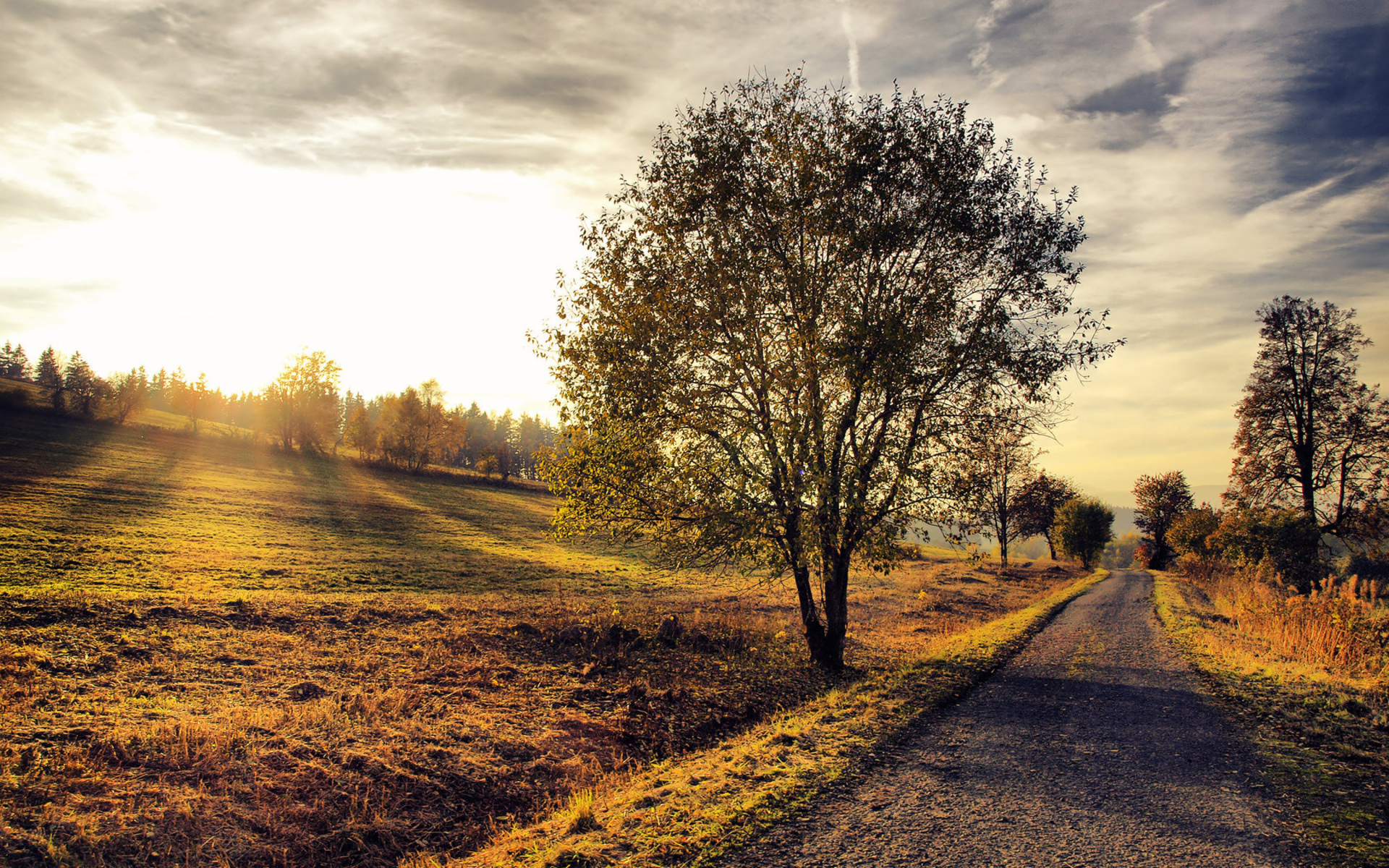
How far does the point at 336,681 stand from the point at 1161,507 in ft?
236

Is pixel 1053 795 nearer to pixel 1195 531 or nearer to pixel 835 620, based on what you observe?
pixel 835 620

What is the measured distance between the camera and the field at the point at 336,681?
23.3 feet

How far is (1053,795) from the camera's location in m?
6.10

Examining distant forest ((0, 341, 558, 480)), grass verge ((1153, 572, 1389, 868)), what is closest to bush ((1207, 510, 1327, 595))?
grass verge ((1153, 572, 1389, 868))

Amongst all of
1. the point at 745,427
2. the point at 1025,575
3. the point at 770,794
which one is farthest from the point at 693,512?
the point at 1025,575

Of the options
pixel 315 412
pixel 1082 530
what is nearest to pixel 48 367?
pixel 315 412

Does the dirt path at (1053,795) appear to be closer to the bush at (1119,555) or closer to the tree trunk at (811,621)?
the tree trunk at (811,621)

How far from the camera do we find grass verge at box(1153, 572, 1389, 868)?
5.26m

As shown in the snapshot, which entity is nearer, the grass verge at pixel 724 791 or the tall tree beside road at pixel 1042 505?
the grass verge at pixel 724 791

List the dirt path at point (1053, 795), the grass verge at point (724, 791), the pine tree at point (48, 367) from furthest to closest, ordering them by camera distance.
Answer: the pine tree at point (48, 367) < the grass verge at point (724, 791) < the dirt path at point (1053, 795)

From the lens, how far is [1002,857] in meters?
4.91

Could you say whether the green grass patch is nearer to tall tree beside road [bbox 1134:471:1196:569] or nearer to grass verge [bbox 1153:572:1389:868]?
grass verge [bbox 1153:572:1389:868]

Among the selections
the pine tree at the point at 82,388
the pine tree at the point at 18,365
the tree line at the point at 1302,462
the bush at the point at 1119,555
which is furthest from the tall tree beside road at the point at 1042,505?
the pine tree at the point at 18,365

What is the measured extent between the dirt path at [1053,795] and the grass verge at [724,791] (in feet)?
1.24
